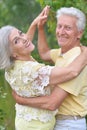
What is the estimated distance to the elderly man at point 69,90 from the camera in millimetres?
4277

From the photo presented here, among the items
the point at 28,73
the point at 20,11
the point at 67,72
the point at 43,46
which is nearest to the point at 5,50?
the point at 28,73

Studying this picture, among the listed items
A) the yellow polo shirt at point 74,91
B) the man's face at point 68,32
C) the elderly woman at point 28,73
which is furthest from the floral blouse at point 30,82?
the man's face at point 68,32

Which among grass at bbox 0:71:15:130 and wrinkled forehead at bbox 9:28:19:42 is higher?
wrinkled forehead at bbox 9:28:19:42

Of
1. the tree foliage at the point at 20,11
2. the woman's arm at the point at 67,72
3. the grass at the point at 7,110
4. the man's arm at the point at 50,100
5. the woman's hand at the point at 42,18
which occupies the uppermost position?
the woman's hand at the point at 42,18

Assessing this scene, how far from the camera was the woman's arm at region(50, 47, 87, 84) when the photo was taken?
4195 millimetres

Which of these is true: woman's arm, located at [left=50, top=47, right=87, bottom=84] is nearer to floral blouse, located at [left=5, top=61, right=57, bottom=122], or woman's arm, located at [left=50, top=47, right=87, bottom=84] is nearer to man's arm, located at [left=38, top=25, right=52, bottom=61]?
floral blouse, located at [left=5, top=61, right=57, bottom=122]

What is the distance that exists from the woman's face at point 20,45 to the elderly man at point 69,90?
0.89 feet

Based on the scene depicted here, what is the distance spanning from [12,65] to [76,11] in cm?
64

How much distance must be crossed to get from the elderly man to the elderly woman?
0.18 ft

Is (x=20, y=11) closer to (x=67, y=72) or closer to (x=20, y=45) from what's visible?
(x=20, y=45)

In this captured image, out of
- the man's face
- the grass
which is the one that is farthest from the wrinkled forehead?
the grass

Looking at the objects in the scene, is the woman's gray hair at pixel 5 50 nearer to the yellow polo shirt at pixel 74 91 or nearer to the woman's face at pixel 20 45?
the woman's face at pixel 20 45

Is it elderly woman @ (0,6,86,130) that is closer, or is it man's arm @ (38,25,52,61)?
elderly woman @ (0,6,86,130)

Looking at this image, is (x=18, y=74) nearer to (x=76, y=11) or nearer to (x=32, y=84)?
(x=32, y=84)
